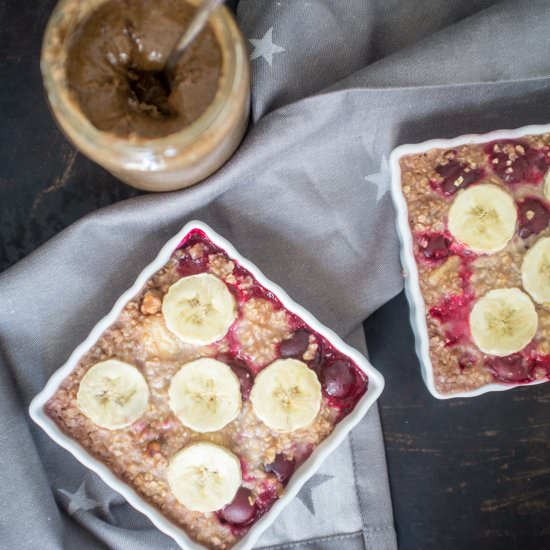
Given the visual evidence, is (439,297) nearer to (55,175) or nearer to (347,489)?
(347,489)

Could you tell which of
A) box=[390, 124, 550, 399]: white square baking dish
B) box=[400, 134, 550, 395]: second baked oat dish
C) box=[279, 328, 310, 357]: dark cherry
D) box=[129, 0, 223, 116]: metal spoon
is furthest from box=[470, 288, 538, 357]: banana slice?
box=[129, 0, 223, 116]: metal spoon

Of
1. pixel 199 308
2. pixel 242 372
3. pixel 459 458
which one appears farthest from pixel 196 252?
pixel 459 458

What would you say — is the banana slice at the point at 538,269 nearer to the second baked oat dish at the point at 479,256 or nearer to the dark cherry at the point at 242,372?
the second baked oat dish at the point at 479,256

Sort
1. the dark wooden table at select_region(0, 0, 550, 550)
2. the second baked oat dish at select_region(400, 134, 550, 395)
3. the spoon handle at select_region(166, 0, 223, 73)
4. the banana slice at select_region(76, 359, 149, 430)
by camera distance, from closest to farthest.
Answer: the spoon handle at select_region(166, 0, 223, 73) → the banana slice at select_region(76, 359, 149, 430) → the second baked oat dish at select_region(400, 134, 550, 395) → the dark wooden table at select_region(0, 0, 550, 550)

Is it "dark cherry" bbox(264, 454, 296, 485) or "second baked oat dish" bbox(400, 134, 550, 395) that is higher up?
"second baked oat dish" bbox(400, 134, 550, 395)

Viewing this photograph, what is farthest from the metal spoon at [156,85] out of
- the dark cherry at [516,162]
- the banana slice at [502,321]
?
the banana slice at [502,321]

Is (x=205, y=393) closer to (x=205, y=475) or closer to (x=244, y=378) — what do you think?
(x=244, y=378)

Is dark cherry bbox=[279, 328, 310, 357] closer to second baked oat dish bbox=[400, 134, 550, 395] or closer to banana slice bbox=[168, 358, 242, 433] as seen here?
banana slice bbox=[168, 358, 242, 433]
